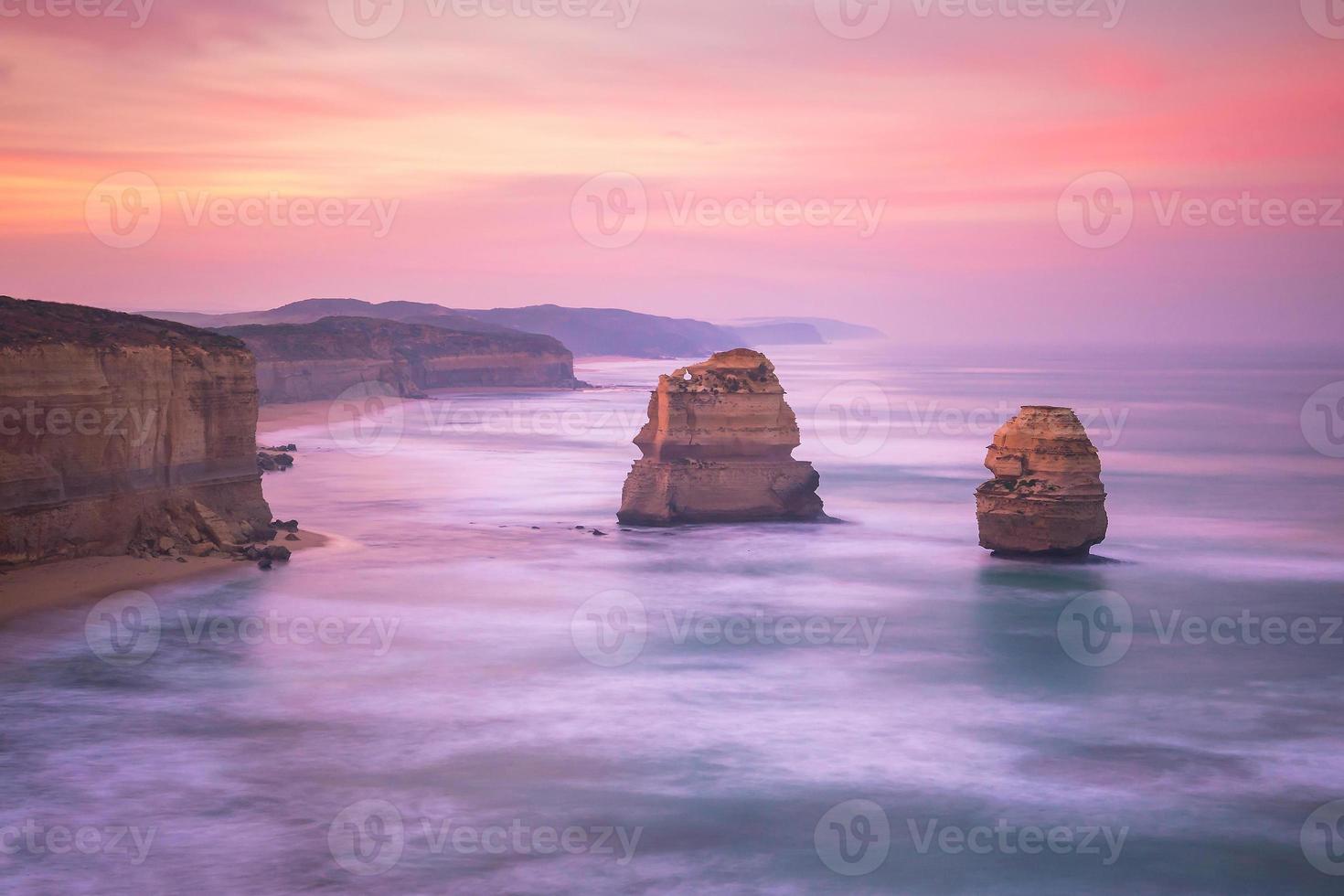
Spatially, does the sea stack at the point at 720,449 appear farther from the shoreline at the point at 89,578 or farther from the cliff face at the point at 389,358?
the cliff face at the point at 389,358

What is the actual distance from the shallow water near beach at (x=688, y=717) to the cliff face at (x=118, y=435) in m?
2.82

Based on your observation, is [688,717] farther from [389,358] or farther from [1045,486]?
[389,358]

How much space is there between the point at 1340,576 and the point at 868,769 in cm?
2312

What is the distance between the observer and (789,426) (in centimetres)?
4147

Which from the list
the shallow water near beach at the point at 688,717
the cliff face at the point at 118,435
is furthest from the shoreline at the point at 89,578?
the shallow water near beach at the point at 688,717

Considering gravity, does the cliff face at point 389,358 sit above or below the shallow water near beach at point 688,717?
above

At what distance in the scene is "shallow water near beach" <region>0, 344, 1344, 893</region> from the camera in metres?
18.8

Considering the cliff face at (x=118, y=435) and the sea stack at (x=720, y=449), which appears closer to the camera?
the cliff face at (x=118, y=435)

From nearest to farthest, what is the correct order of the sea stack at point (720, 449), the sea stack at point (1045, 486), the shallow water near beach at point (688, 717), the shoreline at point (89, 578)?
the shallow water near beach at point (688, 717)
the shoreline at point (89, 578)
the sea stack at point (1045, 486)
the sea stack at point (720, 449)

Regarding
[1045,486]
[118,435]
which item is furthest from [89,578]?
[1045,486]

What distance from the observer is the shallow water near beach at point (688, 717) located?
18.8 m

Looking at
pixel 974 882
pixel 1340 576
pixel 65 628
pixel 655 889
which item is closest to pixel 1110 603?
pixel 1340 576

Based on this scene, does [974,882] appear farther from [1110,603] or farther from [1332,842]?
[1110,603]

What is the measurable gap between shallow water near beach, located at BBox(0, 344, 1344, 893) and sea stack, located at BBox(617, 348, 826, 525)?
3.15ft
